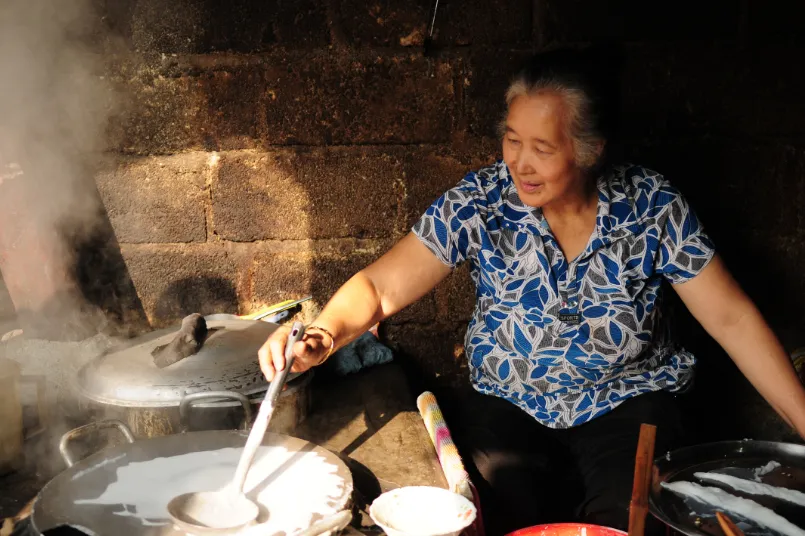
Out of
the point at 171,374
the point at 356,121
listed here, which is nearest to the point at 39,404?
the point at 171,374

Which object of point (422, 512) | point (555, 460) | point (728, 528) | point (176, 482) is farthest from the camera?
point (555, 460)

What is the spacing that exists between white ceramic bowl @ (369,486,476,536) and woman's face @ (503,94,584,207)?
935 millimetres

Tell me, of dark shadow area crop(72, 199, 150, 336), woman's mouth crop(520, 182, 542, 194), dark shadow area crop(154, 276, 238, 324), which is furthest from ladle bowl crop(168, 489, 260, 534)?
dark shadow area crop(72, 199, 150, 336)

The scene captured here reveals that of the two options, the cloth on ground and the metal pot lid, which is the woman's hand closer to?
the metal pot lid

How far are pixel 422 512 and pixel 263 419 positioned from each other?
0.41 m

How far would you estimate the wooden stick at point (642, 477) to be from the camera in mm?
1360

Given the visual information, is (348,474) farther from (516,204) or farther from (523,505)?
(516,204)

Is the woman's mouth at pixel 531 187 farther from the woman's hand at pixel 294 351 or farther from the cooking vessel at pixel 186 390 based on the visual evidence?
the cooking vessel at pixel 186 390

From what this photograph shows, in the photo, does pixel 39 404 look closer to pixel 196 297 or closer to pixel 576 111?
pixel 196 297

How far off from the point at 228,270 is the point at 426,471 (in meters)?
1.31

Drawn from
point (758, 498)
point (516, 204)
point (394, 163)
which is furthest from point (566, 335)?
point (394, 163)

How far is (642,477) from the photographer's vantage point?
4.48 feet

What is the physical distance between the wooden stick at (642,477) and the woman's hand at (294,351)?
0.88 m

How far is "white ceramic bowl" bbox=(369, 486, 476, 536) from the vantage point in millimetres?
1563
